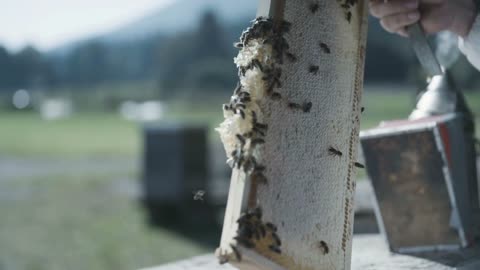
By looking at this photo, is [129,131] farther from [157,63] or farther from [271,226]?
[271,226]

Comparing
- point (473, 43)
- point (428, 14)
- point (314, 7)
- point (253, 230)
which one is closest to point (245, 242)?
point (253, 230)

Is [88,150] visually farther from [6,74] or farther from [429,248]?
[429,248]

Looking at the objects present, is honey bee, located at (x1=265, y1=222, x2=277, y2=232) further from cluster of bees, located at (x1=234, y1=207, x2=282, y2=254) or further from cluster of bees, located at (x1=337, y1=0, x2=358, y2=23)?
cluster of bees, located at (x1=337, y1=0, x2=358, y2=23)

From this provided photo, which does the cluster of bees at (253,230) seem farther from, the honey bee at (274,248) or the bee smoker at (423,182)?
the bee smoker at (423,182)

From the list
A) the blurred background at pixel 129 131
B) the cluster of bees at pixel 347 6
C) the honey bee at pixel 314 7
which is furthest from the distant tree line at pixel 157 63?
the honey bee at pixel 314 7

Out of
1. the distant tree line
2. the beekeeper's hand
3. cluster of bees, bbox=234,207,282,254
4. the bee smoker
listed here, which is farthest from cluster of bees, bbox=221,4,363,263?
the distant tree line

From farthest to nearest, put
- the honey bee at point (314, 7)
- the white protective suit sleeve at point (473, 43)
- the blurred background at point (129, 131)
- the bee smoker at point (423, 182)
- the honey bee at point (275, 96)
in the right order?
the blurred background at point (129, 131)
the bee smoker at point (423, 182)
the white protective suit sleeve at point (473, 43)
the honey bee at point (314, 7)
the honey bee at point (275, 96)

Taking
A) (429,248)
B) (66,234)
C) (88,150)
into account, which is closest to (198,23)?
(88,150)

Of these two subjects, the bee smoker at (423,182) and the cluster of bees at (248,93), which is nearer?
the cluster of bees at (248,93)
